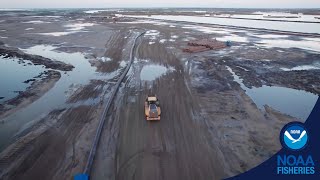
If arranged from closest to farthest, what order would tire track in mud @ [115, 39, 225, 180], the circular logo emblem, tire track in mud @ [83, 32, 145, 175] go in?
the circular logo emblem → tire track in mud @ [115, 39, 225, 180] → tire track in mud @ [83, 32, 145, 175]

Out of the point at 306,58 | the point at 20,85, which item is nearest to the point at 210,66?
the point at 306,58

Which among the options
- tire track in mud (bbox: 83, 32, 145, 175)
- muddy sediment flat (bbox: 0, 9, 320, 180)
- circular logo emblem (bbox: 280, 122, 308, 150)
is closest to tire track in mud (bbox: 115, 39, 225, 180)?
muddy sediment flat (bbox: 0, 9, 320, 180)

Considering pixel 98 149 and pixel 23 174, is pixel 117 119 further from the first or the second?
pixel 23 174

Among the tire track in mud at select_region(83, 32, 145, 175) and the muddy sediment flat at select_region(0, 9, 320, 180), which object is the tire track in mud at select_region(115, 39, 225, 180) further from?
the tire track in mud at select_region(83, 32, 145, 175)

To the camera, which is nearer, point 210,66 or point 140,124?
point 140,124

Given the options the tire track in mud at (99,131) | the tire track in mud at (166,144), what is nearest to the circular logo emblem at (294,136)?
the tire track in mud at (166,144)

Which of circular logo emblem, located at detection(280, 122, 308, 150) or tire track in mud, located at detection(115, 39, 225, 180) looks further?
tire track in mud, located at detection(115, 39, 225, 180)

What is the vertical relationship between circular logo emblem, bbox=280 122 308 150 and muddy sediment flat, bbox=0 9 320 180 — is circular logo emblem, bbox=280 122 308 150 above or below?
above
